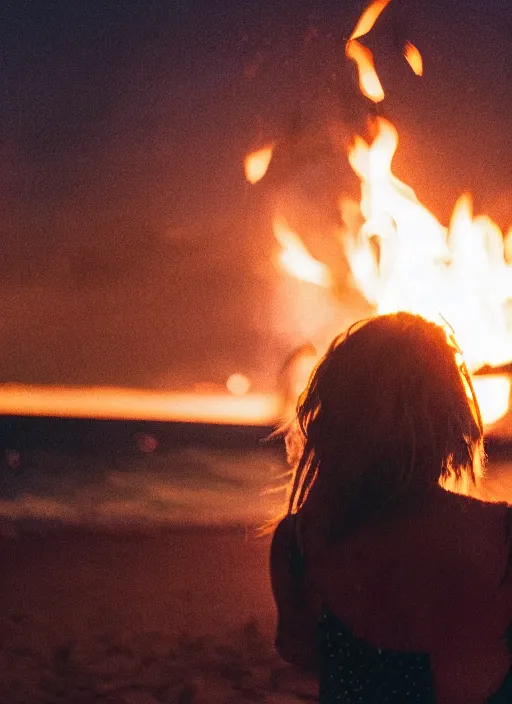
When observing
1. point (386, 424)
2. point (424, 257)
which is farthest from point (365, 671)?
point (424, 257)

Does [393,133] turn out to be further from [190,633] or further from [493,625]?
[493,625]

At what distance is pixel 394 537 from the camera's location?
1.15m

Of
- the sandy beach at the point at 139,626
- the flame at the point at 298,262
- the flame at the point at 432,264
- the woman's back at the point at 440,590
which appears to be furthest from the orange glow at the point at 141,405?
the woman's back at the point at 440,590

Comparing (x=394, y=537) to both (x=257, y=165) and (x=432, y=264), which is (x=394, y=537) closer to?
(x=432, y=264)

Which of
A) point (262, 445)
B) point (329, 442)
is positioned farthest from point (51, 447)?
point (329, 442)

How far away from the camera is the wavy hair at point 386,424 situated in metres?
1.19

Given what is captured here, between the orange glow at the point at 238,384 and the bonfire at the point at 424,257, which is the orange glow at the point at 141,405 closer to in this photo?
the orange glow at the point at 238,384

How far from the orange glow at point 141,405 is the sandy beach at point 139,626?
68.2 feet

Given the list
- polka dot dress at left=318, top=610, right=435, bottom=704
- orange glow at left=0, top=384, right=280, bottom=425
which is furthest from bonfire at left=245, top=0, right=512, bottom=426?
orange glow at left=0, top=384, right=280, bottom=425

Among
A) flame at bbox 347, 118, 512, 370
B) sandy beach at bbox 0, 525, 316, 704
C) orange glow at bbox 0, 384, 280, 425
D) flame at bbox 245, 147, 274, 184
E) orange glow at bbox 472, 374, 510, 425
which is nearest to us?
sandy beach at bbox 0, 525, 316, 704

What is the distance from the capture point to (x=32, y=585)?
15.6 feet

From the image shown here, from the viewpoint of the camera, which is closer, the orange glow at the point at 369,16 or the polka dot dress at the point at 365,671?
the polka dot dress at the point at 365,671

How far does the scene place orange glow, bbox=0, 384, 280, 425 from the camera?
3175cm

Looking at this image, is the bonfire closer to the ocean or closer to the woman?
the ocean
